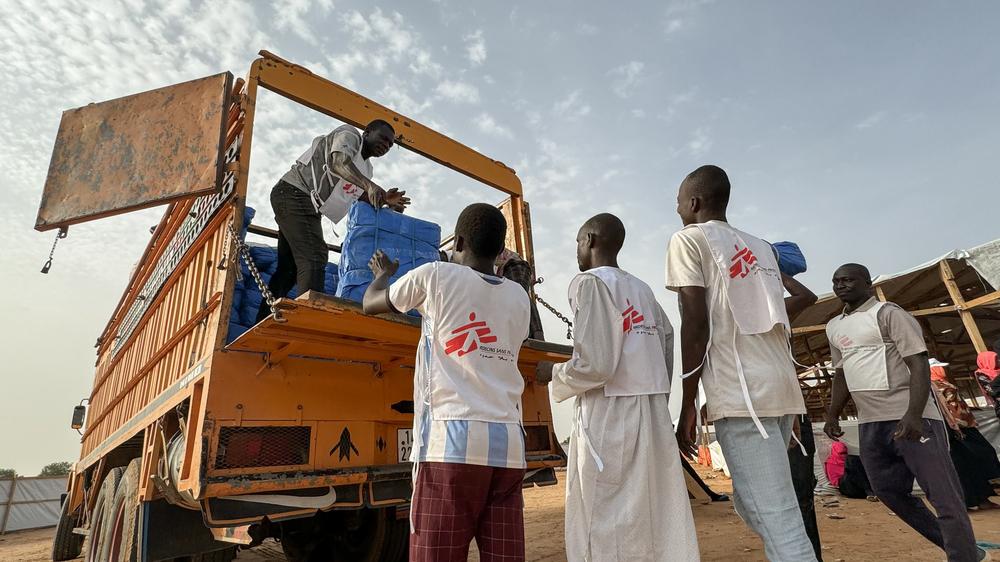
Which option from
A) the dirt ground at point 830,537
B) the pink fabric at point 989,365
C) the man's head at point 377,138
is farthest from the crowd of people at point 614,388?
the pink fabric at point 989,365

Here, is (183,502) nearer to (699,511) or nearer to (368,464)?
(368,464)

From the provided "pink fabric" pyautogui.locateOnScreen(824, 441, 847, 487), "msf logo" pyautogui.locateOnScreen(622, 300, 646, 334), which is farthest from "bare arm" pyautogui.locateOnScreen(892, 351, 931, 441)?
"pink fabric" pyautogui.locateOnScreen(824, 441, 847, 487)

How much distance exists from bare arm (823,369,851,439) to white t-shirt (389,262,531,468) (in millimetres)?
2240

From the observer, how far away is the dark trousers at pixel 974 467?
17.8ft

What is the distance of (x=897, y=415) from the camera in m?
2.71

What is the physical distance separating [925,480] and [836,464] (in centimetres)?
523

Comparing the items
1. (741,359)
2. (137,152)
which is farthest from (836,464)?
(137,152)

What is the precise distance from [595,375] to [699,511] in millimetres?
5430

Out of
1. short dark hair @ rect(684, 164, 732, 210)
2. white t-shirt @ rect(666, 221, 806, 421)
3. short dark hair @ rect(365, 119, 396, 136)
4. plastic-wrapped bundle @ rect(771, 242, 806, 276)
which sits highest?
short dark hair @ rect(365, 119, 396, 136)

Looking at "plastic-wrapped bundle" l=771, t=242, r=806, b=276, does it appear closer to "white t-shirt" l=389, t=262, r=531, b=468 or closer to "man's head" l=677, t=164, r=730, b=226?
"man's head" l=677, t=164, r=730, b=226

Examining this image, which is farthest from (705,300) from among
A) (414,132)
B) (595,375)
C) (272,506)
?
(414,132)

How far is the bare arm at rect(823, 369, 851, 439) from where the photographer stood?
3115 mm

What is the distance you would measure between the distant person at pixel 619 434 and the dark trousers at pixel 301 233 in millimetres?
1626

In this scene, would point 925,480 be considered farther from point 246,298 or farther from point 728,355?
point 246,298
